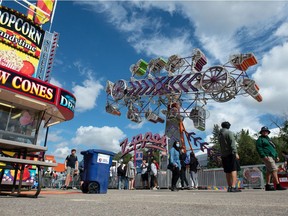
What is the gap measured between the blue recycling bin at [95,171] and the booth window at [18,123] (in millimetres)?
3128

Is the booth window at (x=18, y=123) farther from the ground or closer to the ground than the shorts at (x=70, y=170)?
farther from the ground

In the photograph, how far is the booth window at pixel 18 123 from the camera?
603 cm

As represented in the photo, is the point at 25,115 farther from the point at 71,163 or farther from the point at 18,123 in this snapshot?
the point at 71,163

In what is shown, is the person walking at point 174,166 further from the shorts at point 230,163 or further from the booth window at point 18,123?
the booth window at point 18,123

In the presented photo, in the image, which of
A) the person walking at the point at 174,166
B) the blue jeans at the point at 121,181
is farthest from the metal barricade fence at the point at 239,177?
the person walking at the point at 174,166

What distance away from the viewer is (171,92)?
2788cm

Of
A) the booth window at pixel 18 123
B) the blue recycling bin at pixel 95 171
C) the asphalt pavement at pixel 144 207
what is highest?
the booth window at pixel 18 123

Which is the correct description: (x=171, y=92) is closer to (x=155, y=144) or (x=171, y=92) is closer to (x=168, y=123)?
(x=168, y=123)

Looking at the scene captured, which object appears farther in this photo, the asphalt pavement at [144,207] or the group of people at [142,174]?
the group of people at [142,174]

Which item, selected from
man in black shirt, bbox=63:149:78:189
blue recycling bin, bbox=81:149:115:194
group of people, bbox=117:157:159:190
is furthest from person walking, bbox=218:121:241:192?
group of people, bbox=117:157:159:190

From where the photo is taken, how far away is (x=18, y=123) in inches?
→ 248

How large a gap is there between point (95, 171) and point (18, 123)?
364 cm

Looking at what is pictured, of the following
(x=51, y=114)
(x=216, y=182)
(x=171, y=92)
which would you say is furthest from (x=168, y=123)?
(x=51, y=114)

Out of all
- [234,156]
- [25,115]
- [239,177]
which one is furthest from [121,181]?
[25,115]
